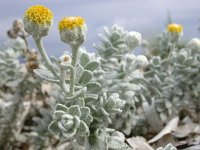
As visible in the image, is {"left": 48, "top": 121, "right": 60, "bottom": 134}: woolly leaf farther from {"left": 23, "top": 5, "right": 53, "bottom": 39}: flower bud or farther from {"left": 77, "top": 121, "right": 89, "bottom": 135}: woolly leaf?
{"left": 23, "top": 5, "right": 53, "bottom": 39}: flower bud

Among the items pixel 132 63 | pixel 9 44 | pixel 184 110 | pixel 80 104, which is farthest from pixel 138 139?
pixel 9 44

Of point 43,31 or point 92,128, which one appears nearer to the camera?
point 43,31

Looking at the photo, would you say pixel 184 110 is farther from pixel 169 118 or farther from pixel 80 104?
pixel 80 104

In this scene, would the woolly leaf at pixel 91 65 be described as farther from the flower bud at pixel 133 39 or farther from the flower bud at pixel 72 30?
the flower bud at pixel 133 39

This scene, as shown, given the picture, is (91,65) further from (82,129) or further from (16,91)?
(16,91)

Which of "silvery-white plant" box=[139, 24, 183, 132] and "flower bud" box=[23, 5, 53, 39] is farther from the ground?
"flower bud" box=[23, 5, 53, 39]

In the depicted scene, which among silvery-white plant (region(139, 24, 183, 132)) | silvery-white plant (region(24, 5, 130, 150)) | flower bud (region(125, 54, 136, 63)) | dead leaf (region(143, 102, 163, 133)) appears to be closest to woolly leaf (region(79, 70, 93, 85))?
silvery-white plant (region(24, 5, 130, 150))

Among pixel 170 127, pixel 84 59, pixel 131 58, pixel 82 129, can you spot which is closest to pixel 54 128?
pixel 82 129
